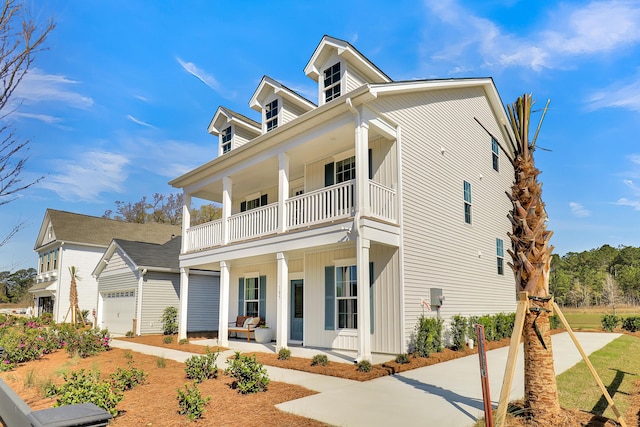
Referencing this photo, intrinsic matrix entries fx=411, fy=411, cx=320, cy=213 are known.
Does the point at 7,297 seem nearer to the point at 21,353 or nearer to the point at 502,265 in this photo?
the point at 21,353

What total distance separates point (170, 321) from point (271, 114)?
1103 centimetres

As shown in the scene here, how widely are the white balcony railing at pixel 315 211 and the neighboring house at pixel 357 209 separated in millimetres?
43

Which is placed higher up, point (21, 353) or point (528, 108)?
point (528, 108)

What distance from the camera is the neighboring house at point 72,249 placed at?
2833 cm

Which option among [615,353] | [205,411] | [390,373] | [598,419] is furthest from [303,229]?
[615,353]

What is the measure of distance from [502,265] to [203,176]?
12.9 m

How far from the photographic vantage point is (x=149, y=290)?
19969 millimetres

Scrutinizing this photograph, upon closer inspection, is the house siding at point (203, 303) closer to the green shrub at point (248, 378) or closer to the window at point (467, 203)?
the window at point (467, 203)

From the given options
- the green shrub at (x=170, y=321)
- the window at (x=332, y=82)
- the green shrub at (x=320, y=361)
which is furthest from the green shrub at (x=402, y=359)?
the green shrub at (x=170, y=321)

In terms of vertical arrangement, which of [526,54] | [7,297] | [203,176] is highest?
[526,54]

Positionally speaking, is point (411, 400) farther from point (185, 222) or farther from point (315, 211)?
point (185, 222)

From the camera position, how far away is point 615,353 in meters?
11.8

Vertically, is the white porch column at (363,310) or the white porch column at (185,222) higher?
the white porch column at (185,222)

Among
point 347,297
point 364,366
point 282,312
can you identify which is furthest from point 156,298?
point 364,366
